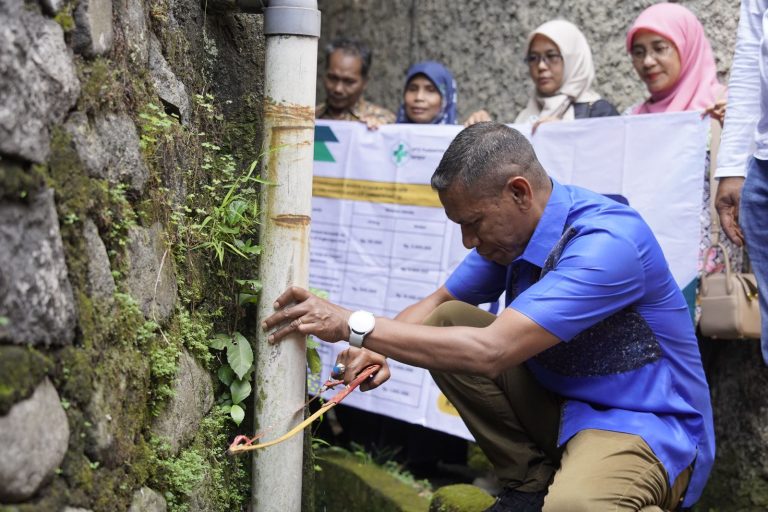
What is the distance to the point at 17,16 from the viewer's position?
77.7 inches

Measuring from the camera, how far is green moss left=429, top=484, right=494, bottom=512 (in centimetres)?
365

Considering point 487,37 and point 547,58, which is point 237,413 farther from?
point 487,37

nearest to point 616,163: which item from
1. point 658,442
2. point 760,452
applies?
point 760,452

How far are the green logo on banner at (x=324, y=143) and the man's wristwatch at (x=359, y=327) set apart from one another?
2.56 m

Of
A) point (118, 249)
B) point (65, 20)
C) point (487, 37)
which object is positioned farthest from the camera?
point (487, 37)

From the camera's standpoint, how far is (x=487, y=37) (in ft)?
20.0

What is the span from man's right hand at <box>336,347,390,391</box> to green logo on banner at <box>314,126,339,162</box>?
2210 millimetres

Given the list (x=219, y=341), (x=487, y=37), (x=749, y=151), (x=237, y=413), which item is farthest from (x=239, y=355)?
(x=487, y=37)

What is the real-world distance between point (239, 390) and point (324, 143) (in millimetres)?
2480

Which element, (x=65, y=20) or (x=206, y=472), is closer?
(x=65, y=20)

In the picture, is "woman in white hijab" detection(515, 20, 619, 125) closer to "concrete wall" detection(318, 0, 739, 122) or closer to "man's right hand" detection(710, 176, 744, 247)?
"concrete wall" detection(318, 0, 739, 122)

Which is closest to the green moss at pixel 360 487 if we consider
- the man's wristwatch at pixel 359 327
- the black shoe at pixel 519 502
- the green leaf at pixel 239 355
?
the black shoe at pixel 519 502

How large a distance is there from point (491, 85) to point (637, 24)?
157cm

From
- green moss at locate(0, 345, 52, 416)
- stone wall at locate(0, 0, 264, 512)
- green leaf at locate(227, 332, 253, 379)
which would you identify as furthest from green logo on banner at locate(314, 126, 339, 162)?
green moss at locate(0, 345, 52, 416)
